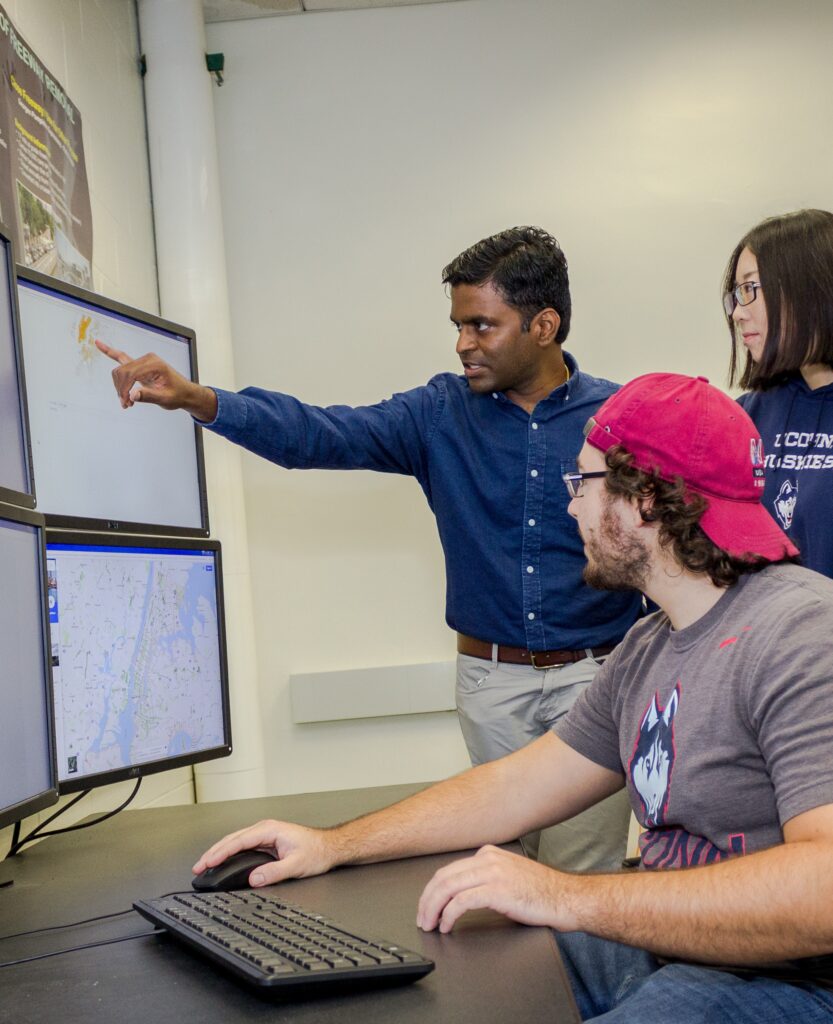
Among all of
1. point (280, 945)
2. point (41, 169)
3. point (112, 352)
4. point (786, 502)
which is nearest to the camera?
point (280, 945)

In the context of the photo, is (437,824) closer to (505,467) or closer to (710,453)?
(710,453)

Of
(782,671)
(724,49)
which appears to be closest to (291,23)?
(724,49)

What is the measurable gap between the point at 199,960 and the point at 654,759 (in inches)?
19.8

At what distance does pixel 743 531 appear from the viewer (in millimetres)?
1184

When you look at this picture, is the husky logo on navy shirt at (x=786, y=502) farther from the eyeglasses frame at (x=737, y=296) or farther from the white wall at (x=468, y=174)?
the white wall at (x=468, y=174)

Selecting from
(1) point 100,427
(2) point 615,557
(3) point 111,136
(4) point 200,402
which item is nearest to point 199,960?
(2) point 615,557

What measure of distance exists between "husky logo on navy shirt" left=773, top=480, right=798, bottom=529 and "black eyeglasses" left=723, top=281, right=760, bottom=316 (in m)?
0.32

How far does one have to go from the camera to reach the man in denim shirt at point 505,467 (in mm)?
2133

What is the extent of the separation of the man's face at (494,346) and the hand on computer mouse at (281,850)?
1.23 m

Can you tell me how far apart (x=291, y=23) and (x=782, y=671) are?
265 centimetres

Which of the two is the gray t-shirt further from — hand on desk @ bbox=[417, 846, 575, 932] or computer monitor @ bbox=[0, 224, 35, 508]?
computer monitor @ bbox=[0, 224, 35, 508]

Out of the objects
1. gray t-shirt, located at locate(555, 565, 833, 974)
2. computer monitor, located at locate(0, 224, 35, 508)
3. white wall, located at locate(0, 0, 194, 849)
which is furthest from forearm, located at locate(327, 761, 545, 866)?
white wall, located at locate(0, 0, 194, 849)

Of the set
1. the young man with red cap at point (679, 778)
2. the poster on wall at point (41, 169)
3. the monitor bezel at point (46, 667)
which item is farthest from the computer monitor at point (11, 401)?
the poster on wall at point (41, 169)

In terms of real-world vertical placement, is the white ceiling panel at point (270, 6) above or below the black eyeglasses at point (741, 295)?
above
